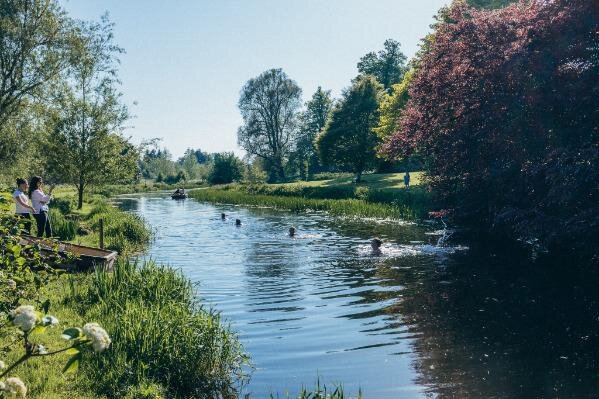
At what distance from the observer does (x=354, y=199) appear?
39.8 m

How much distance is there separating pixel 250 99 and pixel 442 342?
267ft

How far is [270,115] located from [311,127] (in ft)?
50.3

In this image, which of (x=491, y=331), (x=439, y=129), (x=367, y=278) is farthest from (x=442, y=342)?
(x=439, y=129)

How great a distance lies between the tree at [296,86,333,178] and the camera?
90.9 metres

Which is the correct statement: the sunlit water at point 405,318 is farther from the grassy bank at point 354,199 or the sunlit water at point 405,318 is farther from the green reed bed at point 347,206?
the grassy bank at point 354,199

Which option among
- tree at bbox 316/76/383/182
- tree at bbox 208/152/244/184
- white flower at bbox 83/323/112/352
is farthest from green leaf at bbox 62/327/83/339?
tree at bbox 208/152/244/184

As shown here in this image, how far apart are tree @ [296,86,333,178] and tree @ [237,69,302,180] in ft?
8.37

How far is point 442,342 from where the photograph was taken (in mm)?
9836

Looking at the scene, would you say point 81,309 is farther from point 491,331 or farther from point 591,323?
point 591,323

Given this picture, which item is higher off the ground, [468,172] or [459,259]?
[468,172]

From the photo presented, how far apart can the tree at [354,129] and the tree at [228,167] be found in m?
37.7

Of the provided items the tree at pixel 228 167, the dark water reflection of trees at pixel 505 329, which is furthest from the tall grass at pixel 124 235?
the tree at pixel 228 167

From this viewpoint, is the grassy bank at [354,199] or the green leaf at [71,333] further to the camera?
the grassy bank at [354,199]

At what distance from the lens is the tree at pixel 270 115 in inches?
3435
